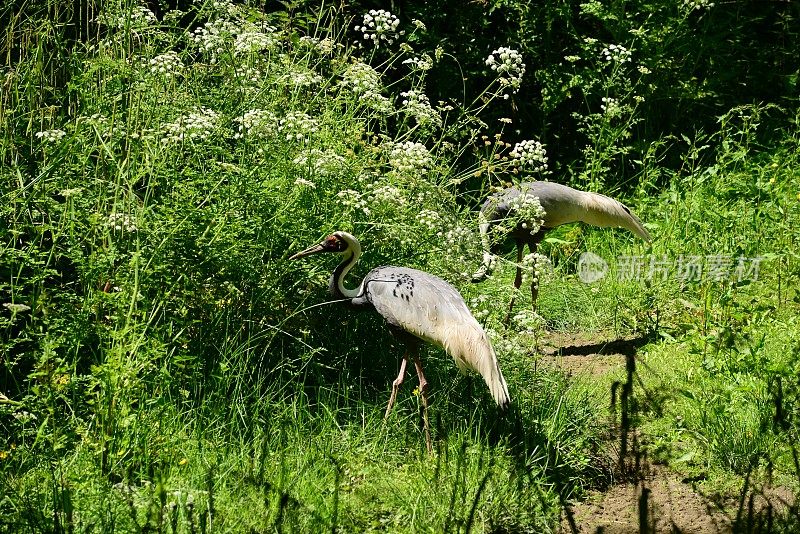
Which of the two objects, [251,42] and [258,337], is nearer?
[258,337]

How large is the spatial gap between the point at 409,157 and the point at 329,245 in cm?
68

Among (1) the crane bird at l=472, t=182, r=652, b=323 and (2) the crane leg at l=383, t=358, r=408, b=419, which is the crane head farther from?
(1) the crane bird at l=472, t=182, r=652, b=323

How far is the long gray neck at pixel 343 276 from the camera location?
513 centimetres

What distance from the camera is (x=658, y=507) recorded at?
474 centimetres

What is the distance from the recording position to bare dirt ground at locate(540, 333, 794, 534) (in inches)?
180

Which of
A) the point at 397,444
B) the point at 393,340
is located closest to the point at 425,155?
the point at 393,340

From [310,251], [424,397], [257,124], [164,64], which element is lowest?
[424,397]

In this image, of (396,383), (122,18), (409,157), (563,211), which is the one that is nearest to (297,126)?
(409,157)

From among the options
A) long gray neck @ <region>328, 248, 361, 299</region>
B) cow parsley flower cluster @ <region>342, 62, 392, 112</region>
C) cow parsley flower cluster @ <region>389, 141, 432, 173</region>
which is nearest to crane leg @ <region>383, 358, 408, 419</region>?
long gray neck @ <region>328, 248, 361, 299</region>

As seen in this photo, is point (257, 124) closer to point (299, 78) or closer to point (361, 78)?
point (299, 78)

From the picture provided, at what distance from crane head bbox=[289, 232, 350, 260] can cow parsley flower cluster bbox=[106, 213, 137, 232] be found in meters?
0.86

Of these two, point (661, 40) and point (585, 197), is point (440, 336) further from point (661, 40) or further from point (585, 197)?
point (661, 40)

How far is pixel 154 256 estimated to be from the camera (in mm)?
4617

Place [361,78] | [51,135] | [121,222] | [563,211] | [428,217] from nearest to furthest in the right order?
1. [121,222]
2. [51,135]
3. [428,217]
4. [361,78]
5. [563,211]
